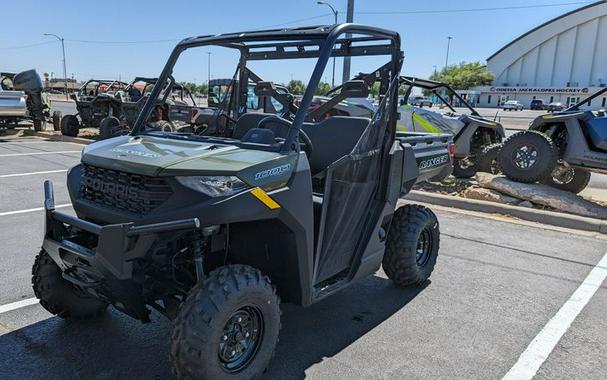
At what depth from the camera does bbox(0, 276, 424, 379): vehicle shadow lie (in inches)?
121

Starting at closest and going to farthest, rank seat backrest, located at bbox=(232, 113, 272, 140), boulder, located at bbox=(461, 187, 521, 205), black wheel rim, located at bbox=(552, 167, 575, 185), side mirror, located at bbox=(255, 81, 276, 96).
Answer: seat backrest, located at bbox=(232, 113, 272, 140)
side mirror, located at bbox=(255, 81, 276, 96)
boulder, located at bbox=(461, 187, 521, 205)
black wheel rim, located at bbox=(552, 167, 575, 185)

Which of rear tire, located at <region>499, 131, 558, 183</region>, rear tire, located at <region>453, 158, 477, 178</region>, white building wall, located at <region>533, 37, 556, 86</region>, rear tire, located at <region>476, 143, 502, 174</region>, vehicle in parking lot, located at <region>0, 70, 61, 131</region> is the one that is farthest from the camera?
white building wall, located at <region>533, 37, 556, 86</region>

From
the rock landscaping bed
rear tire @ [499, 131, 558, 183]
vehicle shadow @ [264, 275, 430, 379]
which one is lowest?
vehicle shadow @ [264, 275, 430, 379]

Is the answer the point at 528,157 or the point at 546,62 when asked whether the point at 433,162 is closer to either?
the point at 528,157

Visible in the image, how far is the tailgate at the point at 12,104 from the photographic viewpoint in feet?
49.9

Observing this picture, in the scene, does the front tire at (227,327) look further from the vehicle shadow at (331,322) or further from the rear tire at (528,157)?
the rear tire at (528,157)

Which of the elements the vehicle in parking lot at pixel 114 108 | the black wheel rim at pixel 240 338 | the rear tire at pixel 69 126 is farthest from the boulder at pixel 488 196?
the rear tire at pixel 69 126

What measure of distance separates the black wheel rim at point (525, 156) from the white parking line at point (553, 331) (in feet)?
10.5

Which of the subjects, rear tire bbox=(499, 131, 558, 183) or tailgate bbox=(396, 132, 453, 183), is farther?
rear tire bbox=(499, 131, 558, 183)

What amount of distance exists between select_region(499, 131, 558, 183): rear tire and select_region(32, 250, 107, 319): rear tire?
22.8 feet

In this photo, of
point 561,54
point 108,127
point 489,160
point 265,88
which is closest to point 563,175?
point 489,160

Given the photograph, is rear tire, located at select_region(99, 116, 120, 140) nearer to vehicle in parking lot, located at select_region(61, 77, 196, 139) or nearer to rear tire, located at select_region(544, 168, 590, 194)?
vehicle in parking lot, located at select_region(61, 77, 196, 139)

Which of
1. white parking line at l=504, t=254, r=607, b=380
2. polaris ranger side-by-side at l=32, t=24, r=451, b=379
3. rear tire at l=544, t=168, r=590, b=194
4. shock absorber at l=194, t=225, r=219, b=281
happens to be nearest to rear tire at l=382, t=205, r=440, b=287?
polaris ranger side-by-side at l=32, t=24, r=451, b=379

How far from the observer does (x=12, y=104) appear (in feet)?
50.4
